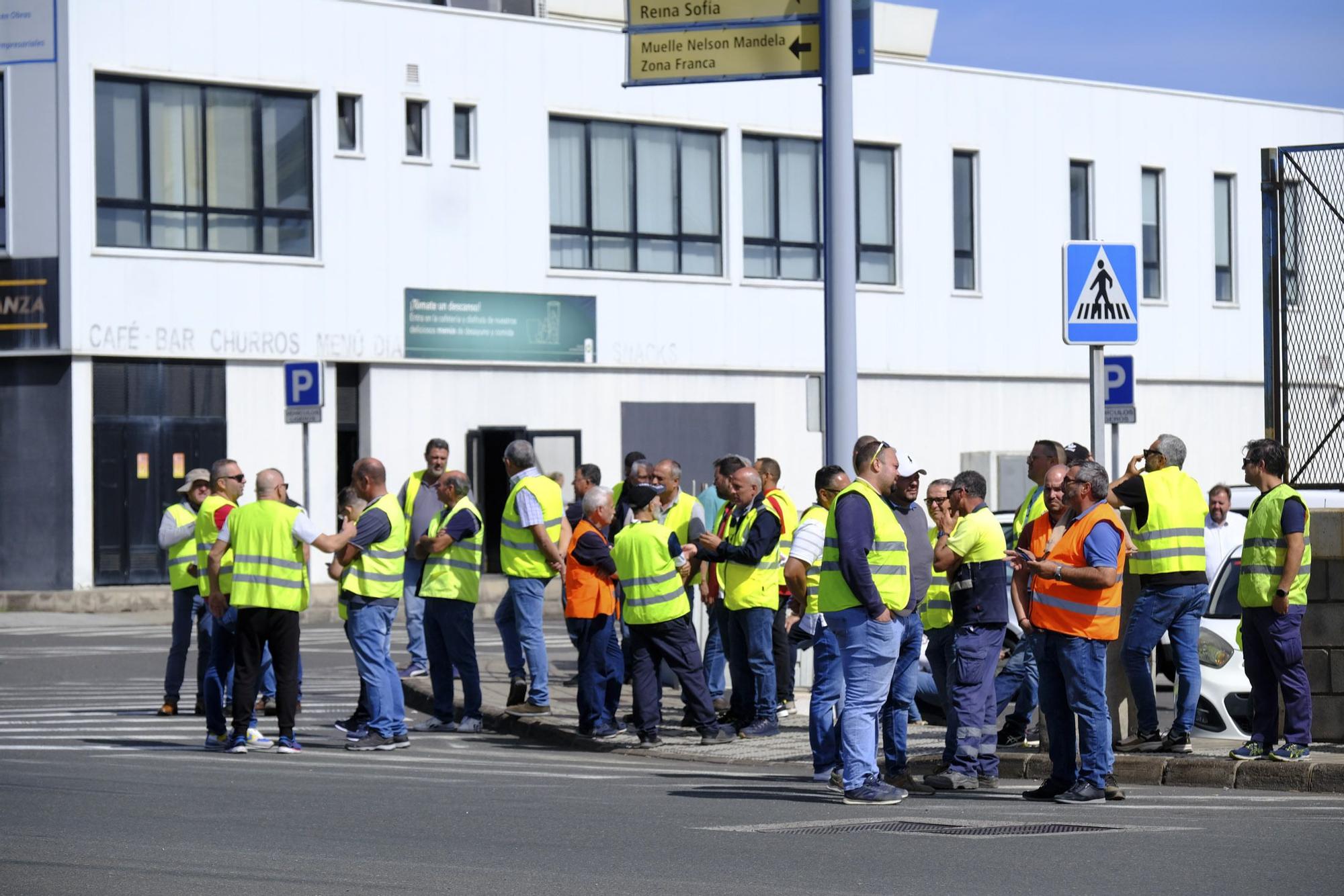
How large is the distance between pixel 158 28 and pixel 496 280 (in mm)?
6149

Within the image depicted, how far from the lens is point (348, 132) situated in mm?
31203

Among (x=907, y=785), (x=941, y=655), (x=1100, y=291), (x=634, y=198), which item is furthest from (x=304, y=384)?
(x=907, y=785)

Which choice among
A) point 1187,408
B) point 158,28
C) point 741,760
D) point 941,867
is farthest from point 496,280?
point 941,867

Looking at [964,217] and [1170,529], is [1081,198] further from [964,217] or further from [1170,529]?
[1170,529]

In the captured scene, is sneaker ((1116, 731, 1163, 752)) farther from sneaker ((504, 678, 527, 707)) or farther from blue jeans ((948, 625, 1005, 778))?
sneaker ((504, 678, 527, 707))

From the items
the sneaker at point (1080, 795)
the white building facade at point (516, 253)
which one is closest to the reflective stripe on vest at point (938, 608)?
the sneaker at point (1080, 795)

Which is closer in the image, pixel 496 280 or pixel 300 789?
pixel 300 789

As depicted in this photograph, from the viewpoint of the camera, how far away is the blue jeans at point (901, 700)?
11.4m

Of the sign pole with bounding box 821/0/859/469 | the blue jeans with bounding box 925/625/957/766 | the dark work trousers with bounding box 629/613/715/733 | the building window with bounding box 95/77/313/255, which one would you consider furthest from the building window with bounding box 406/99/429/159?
the blue jeans with bounding box 925/625/957/766

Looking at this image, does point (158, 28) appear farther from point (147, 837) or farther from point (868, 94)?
point (147, 837)

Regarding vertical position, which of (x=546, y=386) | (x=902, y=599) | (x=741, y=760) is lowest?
(x=741, y=760)

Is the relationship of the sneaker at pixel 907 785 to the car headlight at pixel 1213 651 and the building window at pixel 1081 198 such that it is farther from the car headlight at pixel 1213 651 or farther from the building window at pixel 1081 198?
the building window at pixel 1081 198

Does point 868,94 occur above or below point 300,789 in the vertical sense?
above

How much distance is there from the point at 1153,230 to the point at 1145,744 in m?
29.1
